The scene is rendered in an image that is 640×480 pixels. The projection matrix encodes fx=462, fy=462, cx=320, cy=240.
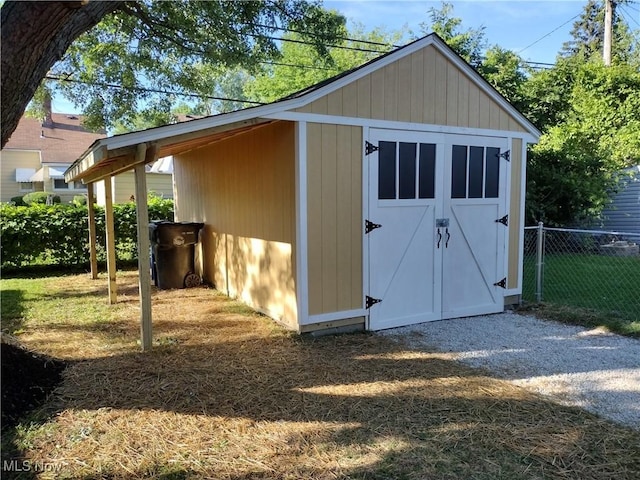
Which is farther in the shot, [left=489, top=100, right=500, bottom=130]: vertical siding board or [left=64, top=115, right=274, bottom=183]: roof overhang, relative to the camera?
[left=489, top=100, right=500, bottom=130]: vertical siding board

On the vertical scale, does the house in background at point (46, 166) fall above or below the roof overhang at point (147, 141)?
above

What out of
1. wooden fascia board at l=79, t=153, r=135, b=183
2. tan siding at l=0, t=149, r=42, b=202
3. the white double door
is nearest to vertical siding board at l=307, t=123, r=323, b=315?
the white double door

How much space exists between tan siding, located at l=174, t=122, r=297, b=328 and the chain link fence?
12.2 feet

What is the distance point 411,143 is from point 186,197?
498 cm

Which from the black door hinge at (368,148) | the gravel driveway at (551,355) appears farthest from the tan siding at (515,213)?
the black door hinge at (368,148)

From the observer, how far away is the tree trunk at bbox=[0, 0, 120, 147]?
260cm

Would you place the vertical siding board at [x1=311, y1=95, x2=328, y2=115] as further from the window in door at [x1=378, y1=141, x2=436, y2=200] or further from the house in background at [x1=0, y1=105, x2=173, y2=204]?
the house in background at [x1=0, y1=105, x2=173, y2=204]

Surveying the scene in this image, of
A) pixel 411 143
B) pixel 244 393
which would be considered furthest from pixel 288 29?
pixel 244 393

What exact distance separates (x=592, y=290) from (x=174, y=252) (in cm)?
659

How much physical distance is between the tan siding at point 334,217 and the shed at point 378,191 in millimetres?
12

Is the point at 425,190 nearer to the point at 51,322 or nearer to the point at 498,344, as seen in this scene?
the point at 498,344

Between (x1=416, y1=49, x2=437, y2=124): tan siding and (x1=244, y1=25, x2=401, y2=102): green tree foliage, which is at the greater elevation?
(x1=244, y1=25, x2=401, y2=102): green tree foliage

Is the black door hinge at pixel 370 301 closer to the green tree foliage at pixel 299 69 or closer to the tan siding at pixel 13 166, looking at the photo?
the green tree foliage at pixel 299 69

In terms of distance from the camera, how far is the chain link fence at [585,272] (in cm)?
633
